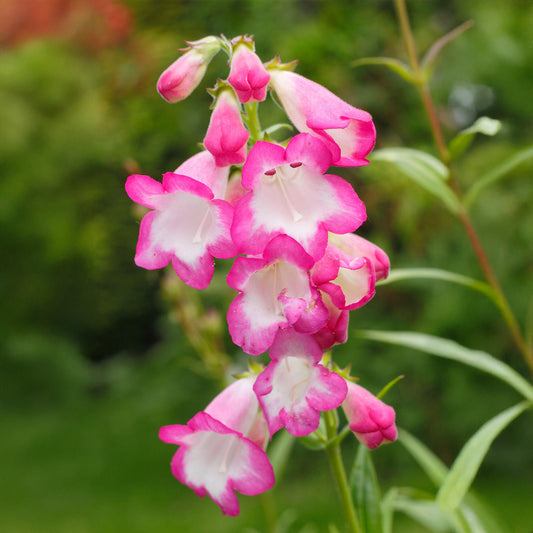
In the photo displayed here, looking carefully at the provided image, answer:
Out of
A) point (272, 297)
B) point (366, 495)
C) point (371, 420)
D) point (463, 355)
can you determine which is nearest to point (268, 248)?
point (272, 297)

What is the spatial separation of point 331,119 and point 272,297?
148 millimetres

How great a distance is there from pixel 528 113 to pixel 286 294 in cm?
197

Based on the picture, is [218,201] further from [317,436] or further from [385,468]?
[385,468]

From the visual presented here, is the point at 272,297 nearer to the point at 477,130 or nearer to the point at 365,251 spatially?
the point at 365,251

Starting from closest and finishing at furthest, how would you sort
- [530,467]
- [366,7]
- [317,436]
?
1. [317,436]
2. [530,467]
3. [366,7]

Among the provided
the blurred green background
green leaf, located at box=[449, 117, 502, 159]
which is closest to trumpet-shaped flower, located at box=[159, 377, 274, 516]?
green leaf, located at box=[449, 117, 502, 159]

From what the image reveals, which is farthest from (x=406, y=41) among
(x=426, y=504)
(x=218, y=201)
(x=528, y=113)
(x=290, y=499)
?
(x=290, y=499)

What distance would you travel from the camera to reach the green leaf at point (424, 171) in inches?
33.7

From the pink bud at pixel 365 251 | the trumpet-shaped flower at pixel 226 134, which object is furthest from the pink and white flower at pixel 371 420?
the trumpet-shaped flower at pixel 226 134

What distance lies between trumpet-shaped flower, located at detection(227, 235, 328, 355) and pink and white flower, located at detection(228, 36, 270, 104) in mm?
129

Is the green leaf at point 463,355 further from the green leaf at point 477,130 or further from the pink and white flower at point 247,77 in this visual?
the pink and white flower at point 247,77

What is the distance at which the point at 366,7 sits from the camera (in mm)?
2379

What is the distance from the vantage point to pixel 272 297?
0.52 metres

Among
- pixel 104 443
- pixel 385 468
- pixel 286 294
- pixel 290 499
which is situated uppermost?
pixel 286 294
